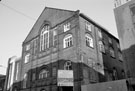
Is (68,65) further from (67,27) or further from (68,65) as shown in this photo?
(67,27)

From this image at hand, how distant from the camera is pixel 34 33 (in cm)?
2552

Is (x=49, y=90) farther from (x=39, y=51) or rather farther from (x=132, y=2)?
(x=132, y=2)

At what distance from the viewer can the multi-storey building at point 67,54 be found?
16609 millimetres

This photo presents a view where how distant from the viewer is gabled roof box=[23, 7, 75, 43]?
2053 centimetres

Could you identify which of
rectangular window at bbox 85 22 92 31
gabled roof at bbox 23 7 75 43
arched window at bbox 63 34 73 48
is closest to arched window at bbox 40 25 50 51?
gabled roof at bbox 23 7 75 43

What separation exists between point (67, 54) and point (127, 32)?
24.4 feet

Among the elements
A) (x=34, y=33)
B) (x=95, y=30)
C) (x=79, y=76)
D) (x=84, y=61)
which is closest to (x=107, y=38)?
(x=95, y=30)

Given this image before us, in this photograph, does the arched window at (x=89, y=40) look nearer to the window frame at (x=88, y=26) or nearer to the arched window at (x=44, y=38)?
the window frame at (x=88, y=26)

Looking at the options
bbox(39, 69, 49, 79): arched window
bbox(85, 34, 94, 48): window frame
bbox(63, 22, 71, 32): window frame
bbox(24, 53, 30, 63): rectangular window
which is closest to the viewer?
bbox(85, 34, 94, 48): window frame

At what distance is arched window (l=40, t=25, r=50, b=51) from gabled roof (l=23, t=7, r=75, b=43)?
4.37 feet

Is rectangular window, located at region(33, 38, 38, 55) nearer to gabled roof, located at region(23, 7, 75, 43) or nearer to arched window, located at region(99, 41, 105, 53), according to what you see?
gabled roof, located at region(23, 7, 75, 43)

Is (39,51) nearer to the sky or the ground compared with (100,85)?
nearer to the sky

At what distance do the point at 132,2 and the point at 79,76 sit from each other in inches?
364

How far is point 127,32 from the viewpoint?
13.8 m
